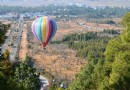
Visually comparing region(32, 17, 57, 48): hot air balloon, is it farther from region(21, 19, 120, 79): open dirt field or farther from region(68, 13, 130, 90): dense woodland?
region(68, 13, 130, 90): dense woodland

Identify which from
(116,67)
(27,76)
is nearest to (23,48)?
(27,76)

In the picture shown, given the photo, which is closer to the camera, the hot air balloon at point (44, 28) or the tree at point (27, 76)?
the tree at point (27, 76)

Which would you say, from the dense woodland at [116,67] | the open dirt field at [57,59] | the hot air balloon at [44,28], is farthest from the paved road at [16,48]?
the dense woodland at [116,67]

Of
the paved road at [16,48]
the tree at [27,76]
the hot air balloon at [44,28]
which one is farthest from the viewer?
the paved road at [16,48]

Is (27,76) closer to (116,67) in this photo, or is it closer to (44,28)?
(44,28)

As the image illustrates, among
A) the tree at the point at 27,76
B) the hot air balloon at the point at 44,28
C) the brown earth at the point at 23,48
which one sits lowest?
the brown earth at the point at 23,48

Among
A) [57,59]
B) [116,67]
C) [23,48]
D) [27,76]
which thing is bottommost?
[23,48]

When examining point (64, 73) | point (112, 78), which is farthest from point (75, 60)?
point (112, 78)

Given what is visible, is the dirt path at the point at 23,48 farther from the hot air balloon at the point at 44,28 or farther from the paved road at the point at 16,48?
the hot air balloon at the point at 44,28

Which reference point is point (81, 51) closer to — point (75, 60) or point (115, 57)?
point (75, 60)

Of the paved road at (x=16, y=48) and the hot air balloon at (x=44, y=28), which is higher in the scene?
the hot air balloon at (x=44, y=28)

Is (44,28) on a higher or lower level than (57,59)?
higher
